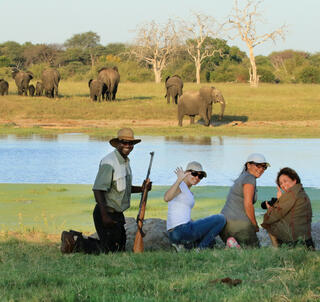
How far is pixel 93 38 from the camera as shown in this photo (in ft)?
345

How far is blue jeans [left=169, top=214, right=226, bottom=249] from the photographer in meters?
7.12

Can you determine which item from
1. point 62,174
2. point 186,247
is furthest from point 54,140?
point 186,247

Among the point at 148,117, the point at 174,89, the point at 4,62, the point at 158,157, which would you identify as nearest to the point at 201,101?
the point at 148,117

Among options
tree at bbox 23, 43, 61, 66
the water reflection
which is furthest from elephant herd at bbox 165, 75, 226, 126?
tree at bbox 23, 43, 61, 66

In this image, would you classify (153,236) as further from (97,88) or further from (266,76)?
(266,76)

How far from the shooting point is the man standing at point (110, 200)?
691 centimetres

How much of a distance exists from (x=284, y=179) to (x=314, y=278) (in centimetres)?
191

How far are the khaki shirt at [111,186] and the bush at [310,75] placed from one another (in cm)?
6079

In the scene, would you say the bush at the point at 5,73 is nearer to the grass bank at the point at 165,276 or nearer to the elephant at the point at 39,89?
the elephant at the point at 39,89

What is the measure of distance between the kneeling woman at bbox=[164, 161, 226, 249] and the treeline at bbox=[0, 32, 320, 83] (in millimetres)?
52546

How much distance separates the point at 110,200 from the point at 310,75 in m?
61.6

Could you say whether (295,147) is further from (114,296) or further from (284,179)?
(114,296)

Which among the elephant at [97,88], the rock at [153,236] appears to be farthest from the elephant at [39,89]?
the rock at [153,236]

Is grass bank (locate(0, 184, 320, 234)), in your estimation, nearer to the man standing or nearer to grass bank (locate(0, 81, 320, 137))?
the man standing
